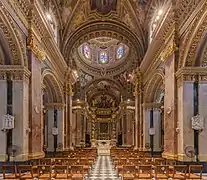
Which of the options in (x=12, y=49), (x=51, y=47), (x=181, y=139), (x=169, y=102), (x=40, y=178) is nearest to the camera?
(x=40, y=178)

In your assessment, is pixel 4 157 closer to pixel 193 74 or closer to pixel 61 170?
pixel 61 170

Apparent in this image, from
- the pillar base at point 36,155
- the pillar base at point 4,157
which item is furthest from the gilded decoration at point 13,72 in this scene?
the pillar base at point 36,155

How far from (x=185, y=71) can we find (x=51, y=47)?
8635mm

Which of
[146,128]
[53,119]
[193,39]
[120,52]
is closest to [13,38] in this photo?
[193,39]

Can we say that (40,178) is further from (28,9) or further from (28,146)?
(28,9)

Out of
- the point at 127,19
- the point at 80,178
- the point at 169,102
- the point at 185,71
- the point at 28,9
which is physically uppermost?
the point at 127,19

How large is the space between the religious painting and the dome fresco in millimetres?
17739

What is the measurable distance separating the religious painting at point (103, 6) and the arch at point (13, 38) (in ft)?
42.9

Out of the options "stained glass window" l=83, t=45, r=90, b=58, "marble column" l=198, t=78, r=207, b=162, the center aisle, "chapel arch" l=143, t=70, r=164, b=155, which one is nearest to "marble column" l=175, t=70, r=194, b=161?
"marble column" l=198, t=78, r=207, b=162

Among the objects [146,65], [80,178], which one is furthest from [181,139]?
[146,65]

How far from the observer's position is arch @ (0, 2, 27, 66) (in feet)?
42.9

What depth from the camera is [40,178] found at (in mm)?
11852

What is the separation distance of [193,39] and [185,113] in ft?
9.57

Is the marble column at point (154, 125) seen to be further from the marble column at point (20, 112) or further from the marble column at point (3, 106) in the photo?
the marble column at point (3, 106)
